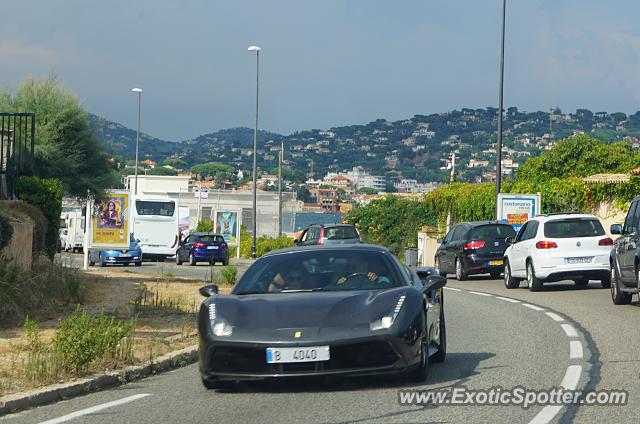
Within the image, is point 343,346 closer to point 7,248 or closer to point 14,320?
point 14,320

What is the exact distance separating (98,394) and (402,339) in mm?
2857

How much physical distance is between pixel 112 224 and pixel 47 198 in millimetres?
16187

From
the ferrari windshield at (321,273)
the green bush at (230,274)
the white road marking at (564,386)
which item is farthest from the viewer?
the green bush at (230,274)

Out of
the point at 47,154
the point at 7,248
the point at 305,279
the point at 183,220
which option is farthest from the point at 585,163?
the point at 305,279

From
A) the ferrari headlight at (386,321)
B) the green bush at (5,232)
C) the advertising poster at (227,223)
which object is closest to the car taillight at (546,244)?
the green bush at (5,232)

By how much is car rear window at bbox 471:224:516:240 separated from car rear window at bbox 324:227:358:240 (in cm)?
689

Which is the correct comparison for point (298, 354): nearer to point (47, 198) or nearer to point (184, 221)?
point (47, 198)

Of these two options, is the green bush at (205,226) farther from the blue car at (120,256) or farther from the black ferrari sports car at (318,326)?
the black ferrari sports car at (318,326)

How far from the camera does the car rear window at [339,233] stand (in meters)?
39.6

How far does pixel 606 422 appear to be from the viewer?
8984mm

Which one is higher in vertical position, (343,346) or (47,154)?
(47,154)

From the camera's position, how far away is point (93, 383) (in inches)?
453

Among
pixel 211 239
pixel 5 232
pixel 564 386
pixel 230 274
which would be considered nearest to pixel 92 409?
pixel 564 386

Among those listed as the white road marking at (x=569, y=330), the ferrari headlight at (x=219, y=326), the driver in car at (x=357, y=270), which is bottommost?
the white road marking at (x=569, y=330)
